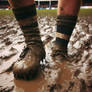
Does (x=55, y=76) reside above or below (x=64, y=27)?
below

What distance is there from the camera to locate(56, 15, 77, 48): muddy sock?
3.27 ft

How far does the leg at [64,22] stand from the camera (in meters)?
0.96

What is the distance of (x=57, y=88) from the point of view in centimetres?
72

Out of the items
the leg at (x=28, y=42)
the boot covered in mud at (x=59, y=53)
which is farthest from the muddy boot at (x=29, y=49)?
the boot covered in mud at (x=59, y=53)

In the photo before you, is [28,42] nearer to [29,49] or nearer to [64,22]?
[29,49]

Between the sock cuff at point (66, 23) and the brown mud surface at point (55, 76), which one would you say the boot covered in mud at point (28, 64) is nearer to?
the brown mud surface at point (55, 76)

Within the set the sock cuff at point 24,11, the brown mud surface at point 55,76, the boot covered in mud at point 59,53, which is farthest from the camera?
the boot covered in mud at point 59,53

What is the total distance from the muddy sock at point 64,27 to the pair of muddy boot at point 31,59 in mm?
61

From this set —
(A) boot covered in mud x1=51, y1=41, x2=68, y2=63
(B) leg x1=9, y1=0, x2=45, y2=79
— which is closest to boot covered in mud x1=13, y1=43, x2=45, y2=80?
(B) leg x1=9, y1=0, x2=45, y2=79

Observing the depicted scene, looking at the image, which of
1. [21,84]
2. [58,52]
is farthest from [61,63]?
[21,84]

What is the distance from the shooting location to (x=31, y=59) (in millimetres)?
846

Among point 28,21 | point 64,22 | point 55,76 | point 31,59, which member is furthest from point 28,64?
point 64,22

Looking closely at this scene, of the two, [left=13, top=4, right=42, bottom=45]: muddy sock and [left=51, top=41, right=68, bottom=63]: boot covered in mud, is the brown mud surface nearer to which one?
[left=51, top=41, right=68, bottom=63]: boot covered in mud

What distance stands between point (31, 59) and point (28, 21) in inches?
12.1
